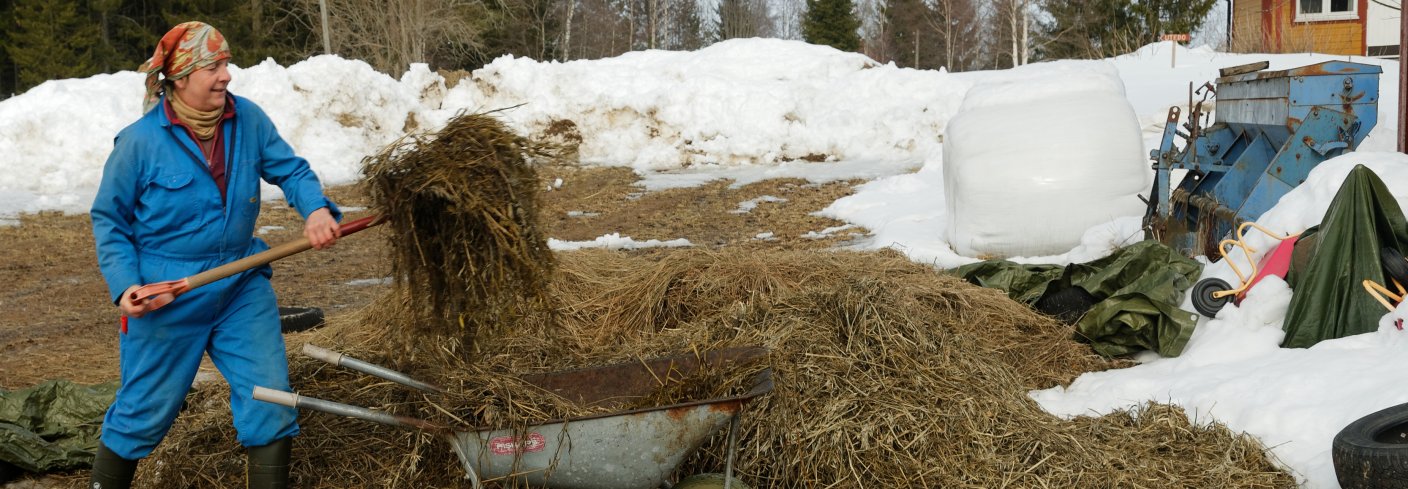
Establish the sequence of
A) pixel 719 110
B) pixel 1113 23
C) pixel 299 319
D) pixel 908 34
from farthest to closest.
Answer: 1. pixel 908 34
2. pixel 1113 23
3. pixel 719 110
4. pixel 299 319

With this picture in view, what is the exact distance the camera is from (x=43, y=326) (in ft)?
22.5

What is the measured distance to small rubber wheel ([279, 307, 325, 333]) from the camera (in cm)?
642

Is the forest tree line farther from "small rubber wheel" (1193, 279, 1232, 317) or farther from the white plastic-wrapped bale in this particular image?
"small rubber wheel" (1193, 279, 1232, 317)

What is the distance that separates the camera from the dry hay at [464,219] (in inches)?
124

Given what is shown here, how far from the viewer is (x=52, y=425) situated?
4273mm

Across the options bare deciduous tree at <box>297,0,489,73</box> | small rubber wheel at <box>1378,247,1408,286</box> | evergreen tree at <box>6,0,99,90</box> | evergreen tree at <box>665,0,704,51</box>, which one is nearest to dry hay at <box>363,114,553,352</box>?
small rubber wheel at <box>1378,247,1408,286</box>

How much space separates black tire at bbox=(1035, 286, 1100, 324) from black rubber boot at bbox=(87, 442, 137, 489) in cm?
438

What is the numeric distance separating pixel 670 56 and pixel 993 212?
601 inches

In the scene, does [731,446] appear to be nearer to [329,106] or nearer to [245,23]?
[329,106]

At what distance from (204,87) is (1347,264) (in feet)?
14.7

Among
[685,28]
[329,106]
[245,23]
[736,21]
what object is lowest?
[329,106]

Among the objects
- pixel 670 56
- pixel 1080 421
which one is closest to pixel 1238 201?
pixel 1080 421

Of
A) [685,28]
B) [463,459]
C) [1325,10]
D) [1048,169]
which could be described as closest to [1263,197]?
[1048,169]

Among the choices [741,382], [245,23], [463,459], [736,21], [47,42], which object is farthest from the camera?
[736,21]
